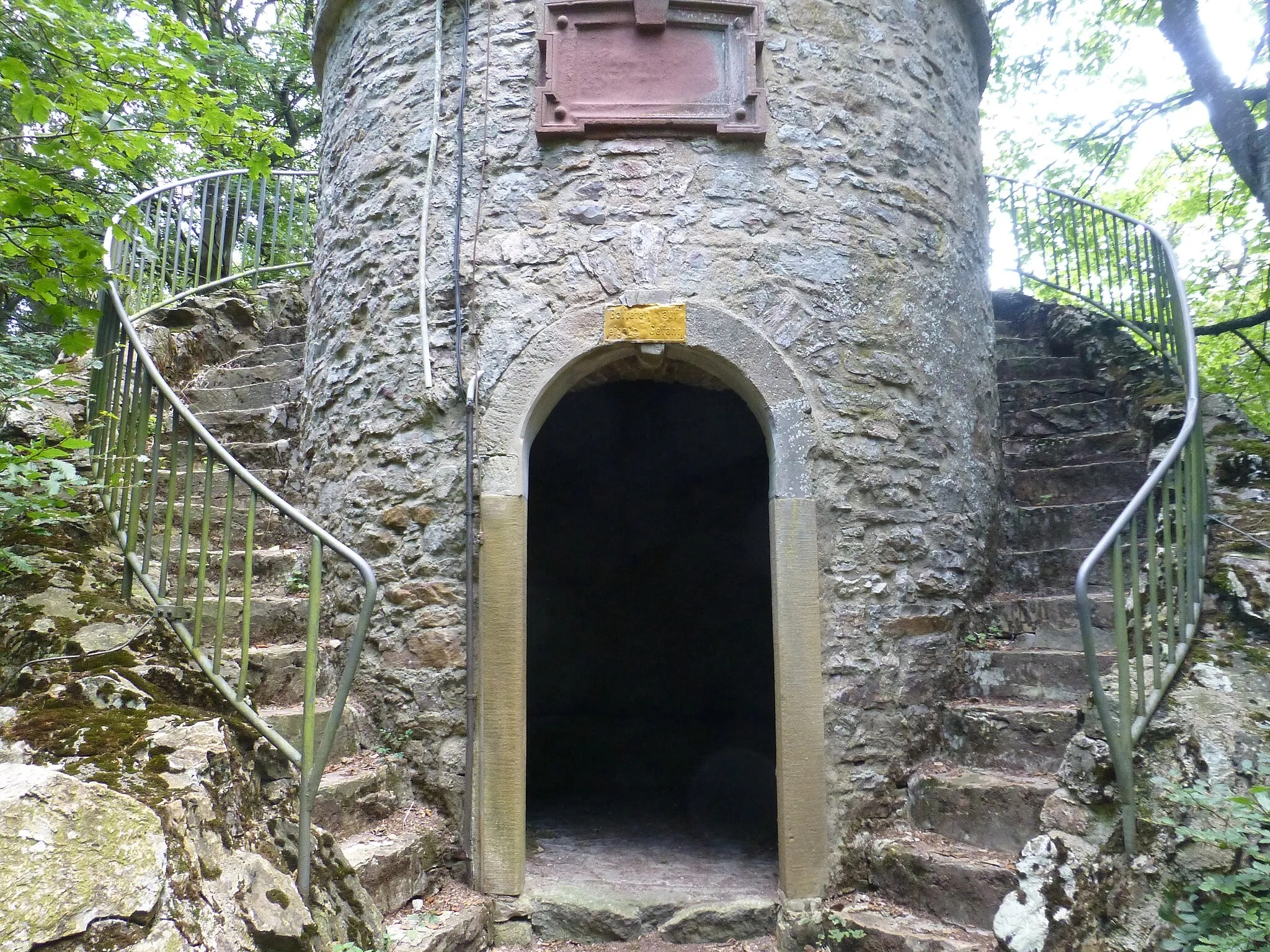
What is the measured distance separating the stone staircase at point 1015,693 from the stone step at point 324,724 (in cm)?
192

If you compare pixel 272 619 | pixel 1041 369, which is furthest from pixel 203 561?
pixel 1041 369

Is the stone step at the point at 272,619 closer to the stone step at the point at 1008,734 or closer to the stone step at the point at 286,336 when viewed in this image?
the stone step at the point at 286,336

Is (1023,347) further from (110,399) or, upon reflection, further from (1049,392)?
(110,399)

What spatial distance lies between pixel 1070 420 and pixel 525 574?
3.40 m

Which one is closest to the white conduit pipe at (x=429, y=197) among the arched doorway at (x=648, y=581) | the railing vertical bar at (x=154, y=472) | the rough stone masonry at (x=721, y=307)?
the rough stone masonry at (x=721, y=307)

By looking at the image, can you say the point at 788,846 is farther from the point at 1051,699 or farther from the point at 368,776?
the point at 368,776

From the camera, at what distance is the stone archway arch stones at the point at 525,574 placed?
3.58 meters

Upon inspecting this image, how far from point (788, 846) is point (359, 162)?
370 centimetres

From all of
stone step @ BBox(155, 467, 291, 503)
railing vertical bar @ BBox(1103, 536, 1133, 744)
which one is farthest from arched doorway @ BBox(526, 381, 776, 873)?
railing vertical bar @ BBox(1103, 536, 1133, 744)

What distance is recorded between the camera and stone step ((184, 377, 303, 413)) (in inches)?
203

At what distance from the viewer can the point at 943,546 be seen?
4.05 metres

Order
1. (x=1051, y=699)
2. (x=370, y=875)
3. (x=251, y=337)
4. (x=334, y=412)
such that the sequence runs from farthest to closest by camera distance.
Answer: (x=251, y=337) < (x=334, y=412) < (x=1051, y=699) < (x=370, y=875)

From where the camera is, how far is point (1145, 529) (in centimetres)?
429

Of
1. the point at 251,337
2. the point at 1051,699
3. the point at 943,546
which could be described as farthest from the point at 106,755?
the point at 251,337
